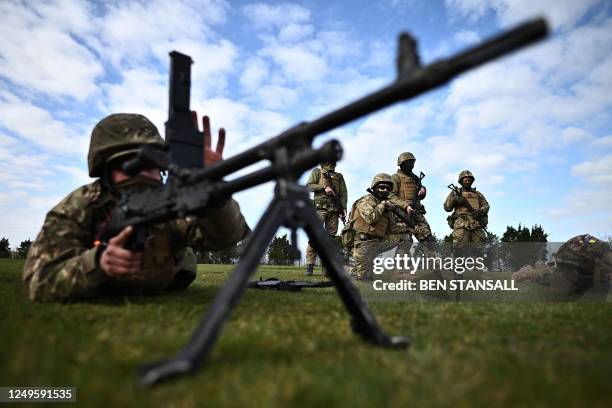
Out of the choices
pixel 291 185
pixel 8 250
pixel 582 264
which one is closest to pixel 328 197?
pixel 582 264

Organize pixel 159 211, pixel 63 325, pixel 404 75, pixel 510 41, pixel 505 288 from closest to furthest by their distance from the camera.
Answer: pixel 510 41 → pixel 404 75 → pixel 63 325 → pixel 159 211 → pixel 505 288

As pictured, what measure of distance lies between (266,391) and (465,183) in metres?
14.0

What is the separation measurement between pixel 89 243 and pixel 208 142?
71.6 inches

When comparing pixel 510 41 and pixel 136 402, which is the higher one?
pixel 510 41

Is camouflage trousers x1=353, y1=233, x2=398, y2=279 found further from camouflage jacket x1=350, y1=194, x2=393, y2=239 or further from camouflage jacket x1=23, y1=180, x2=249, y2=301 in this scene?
camouflage jacket x1=23, y1=180, x2=249, y2=301

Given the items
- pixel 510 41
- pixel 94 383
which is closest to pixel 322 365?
pixel 94 383

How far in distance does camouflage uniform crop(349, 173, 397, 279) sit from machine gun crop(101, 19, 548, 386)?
28.2 feet

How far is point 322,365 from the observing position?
6.49ft

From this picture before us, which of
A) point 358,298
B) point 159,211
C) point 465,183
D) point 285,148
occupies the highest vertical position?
point 465,183

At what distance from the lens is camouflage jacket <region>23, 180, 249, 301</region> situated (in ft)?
12.3

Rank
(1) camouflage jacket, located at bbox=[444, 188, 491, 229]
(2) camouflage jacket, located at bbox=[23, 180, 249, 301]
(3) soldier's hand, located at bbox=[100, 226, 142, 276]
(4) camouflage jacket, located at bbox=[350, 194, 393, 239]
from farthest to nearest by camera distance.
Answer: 1. (1) camouflage jacket, located at bbox=[444, 188, 491, 229]
2. (4) camouflage jacket, located at bbox=[350, 194, 393, 239]
3. (2) camouflage jacket, located at bbox=[23, 180, 249, 301]
4. (3) soldier's hand, located at bbox=[100, 226, 142, 276]

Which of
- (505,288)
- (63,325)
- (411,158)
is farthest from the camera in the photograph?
(411,158)

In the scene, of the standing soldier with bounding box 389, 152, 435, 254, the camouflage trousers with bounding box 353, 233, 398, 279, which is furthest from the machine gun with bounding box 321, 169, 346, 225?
the standing soldier with bounding box 389, 152, 435, 254

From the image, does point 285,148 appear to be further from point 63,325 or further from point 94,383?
point 63,325
